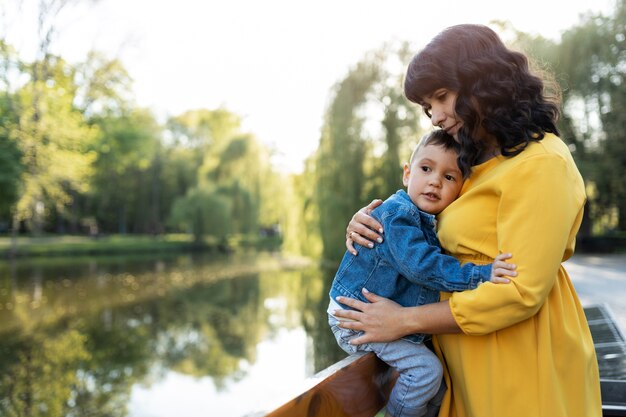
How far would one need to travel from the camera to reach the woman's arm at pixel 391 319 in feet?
4.46

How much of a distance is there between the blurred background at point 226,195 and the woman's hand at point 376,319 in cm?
32

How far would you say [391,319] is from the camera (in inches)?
55.7

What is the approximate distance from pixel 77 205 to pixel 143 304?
27817 millimetres

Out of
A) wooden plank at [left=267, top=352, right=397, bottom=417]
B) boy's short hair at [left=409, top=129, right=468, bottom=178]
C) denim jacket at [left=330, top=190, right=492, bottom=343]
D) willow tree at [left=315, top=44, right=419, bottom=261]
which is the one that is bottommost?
wooden plank at [left=267, top=352, right=397, bottom=417]

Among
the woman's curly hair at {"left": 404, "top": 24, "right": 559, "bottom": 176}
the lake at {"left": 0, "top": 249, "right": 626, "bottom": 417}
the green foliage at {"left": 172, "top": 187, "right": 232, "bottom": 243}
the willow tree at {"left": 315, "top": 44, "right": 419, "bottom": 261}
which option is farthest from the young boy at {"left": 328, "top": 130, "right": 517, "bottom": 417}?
the green foliage at {"left": 172, "top": 187, "right": 232, "bottom": 243}

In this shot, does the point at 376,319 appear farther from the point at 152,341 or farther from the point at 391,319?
the point at 152,341

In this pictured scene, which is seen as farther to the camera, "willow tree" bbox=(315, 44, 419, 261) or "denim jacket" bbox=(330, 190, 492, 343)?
"willow tree" bbox=(315, 44, 419, 261)

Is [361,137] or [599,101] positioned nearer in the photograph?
[361,137]

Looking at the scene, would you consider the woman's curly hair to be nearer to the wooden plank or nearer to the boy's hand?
the boy's hand

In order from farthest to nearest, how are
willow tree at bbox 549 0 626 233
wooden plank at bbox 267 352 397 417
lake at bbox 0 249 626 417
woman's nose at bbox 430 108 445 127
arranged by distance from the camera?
willow tree at bbox 549 0 626 233 < lake at bbox 0 249 626 417 < woman's nose at bbox 430 108 445 127 < wooden plank at bbox 267 352 397 417

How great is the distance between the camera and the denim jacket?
138cm

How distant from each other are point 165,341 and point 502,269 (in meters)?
9.91

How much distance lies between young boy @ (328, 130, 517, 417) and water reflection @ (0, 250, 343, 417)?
606 centimetres

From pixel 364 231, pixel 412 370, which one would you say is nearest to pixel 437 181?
pixel 364 231
